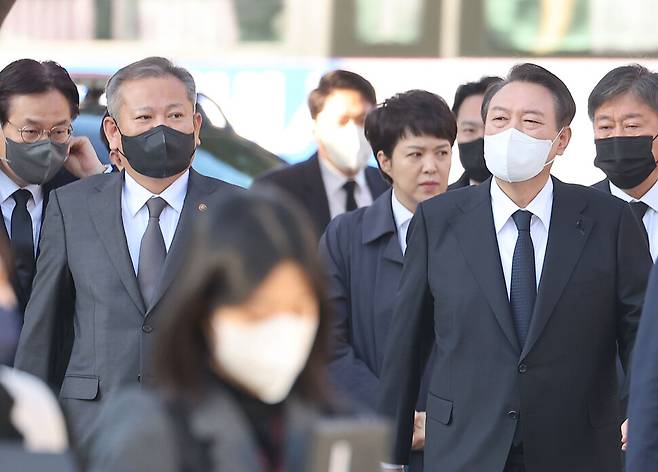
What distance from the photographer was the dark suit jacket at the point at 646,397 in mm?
4008

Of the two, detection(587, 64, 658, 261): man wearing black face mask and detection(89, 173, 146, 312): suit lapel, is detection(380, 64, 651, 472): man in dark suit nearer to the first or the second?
detection(89, 173, 146, 312): suit lapel

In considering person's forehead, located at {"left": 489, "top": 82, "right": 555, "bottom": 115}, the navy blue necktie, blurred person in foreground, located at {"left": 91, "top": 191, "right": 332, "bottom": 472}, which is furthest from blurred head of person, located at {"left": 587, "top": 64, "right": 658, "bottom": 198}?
blurred person in foreground, located at {"left": 91, "top": 191, "right": 332, "bottom": 472}

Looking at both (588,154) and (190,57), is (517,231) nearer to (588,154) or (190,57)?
(588,154)

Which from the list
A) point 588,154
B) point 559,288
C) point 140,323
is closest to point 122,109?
point 140,323

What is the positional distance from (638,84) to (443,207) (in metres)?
1.79

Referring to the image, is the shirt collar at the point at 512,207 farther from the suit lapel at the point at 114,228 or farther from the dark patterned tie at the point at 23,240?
the dark patterned tie at the point at 23,240

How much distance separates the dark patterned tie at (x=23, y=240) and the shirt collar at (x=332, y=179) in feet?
7.31

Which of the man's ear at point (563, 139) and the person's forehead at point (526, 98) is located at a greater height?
the person's forehead at point (526, 98)

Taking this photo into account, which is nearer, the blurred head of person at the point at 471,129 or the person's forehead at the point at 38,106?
the person's forehead at the point at 38,106

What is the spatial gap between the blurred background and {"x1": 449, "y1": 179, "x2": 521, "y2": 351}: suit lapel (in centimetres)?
710

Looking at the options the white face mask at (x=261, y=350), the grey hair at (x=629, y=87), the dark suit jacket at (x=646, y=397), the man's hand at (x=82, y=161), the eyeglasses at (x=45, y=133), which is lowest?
the dark suit jacket at (x=646, y=397)

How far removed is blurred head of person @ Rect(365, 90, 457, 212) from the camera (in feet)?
21.1

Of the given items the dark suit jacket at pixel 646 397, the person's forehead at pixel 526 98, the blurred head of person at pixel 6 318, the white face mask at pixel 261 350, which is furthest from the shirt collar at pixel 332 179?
Result: the white face mask at pixel 261 350

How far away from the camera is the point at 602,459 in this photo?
5164mm
